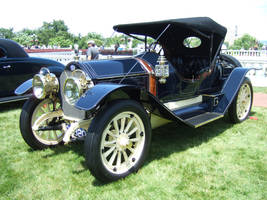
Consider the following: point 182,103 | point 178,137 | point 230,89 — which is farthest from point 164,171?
point 230,89

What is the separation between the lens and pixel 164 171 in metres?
2.93

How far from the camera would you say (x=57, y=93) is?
337 cm

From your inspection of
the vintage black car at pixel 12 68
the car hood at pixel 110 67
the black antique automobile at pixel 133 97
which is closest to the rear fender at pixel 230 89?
the black antique automobile at pixel 133 97

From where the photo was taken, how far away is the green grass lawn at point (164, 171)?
251 centimetres

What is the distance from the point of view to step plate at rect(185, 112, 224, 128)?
11.5 feet

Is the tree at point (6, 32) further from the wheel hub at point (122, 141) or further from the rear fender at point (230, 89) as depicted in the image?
the wheel hub at point (122, 141)

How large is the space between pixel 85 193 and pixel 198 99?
2704 millimetres

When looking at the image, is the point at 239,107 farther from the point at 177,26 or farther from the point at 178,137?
the point at 177,26

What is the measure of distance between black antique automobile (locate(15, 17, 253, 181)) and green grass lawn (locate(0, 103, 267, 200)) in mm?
233

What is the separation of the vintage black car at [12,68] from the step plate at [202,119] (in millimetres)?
3517

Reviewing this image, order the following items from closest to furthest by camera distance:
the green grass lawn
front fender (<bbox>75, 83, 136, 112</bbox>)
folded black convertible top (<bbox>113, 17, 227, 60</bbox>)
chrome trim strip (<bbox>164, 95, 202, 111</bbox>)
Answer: front fender (<bbox>75, 83, 136, 112</bbox>), the green grass lawn, folded black convertible top (<bbox>113, 17, 227, 60</bbox>), chrome trim strip (<bbox>164, 95, 202, 111</bbox>)

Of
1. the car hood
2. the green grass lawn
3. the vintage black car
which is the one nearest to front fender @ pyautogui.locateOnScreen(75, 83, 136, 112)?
the car hood

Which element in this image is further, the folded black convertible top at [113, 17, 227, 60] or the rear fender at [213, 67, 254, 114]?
the rear fender at [213, 67, 254, 114]

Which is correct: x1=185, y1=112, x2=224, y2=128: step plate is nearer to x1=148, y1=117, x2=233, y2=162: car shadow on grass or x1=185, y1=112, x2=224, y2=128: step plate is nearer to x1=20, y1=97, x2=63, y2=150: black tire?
x1=148, y1=117, x2=233, y2=162: car shadow on grass
